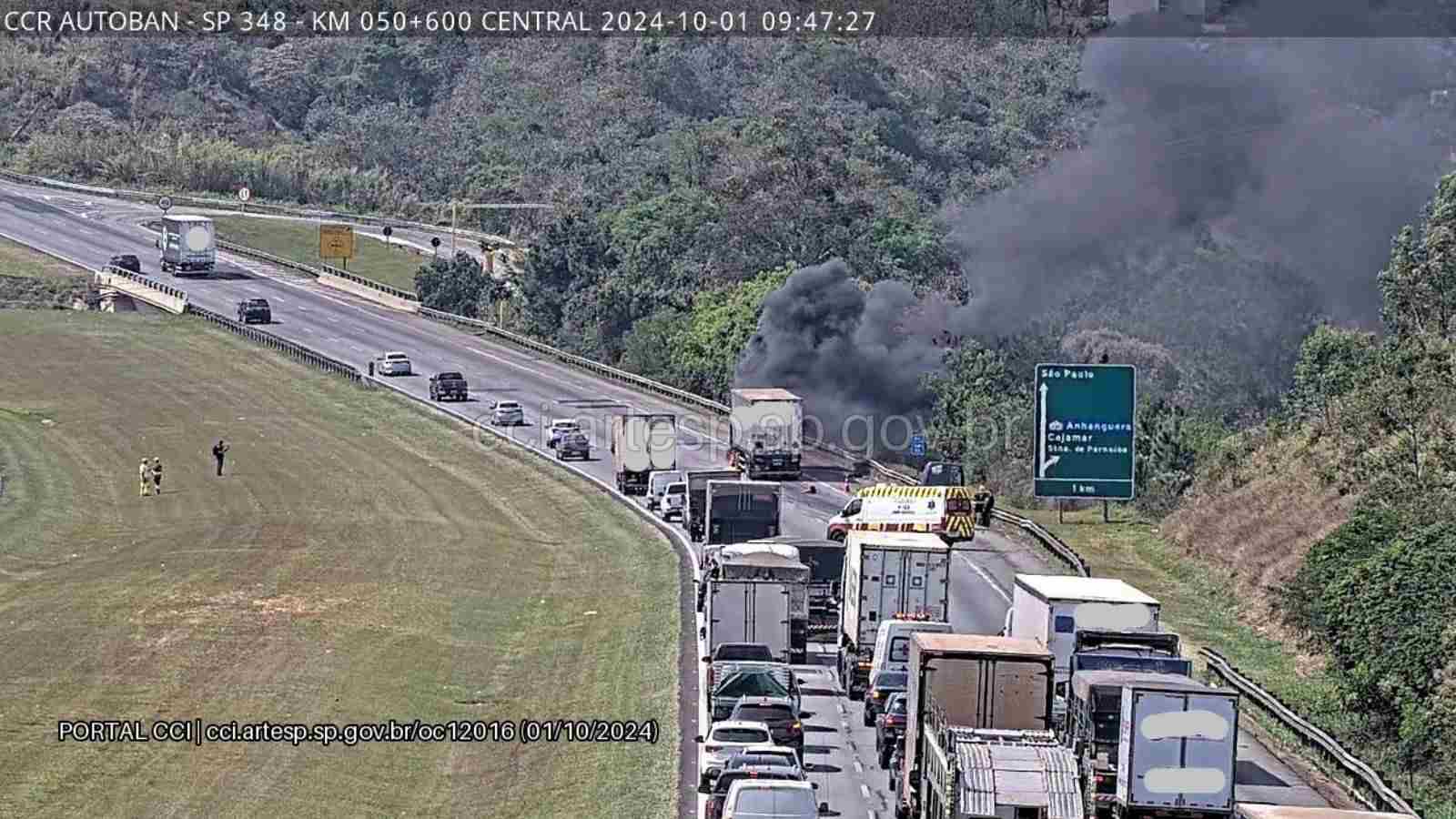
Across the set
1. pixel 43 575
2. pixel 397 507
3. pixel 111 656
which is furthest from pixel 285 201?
pixel 111 656

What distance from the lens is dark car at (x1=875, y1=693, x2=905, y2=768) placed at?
40.9 m

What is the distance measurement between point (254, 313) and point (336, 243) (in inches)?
639

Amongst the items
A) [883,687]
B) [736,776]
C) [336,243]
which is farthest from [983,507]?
[336,243]

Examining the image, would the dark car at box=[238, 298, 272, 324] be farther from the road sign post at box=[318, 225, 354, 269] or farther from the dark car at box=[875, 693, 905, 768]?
the dark car at box=[875, 693, 905, 768]

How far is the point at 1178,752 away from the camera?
113 ft

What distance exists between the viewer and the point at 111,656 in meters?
54.3

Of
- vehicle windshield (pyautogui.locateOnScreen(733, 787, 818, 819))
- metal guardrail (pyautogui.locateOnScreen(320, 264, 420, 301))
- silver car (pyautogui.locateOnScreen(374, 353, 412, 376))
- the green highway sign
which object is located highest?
metal guardrail (pyautogui.locateOnScreen(320, 264, 420, 301))

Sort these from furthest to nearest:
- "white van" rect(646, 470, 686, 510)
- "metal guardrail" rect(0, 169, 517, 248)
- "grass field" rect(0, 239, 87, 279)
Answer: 1. "metal guardrail" rect(0, 169, 517, 248)
2. "grass field" rect(0, 239, 87, 279)
3. "white van" rect(646, 470, 686, 510)

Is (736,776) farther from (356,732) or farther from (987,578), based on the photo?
(987,578)

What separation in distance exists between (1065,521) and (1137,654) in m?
41.4

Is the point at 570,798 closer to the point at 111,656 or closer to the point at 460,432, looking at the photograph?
the point at 111,656

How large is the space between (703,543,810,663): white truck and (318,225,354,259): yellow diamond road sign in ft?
313

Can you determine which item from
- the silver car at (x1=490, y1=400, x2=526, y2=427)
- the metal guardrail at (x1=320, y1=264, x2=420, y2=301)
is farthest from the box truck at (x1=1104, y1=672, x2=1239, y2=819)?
the metal guardrail at (x1=320, y1=264, x2=420, y2=301)

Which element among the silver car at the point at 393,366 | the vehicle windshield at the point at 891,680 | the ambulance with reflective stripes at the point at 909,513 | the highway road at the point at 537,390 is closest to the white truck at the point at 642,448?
the highway road at the point at 537,390
